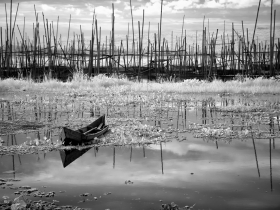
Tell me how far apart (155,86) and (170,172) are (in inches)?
494

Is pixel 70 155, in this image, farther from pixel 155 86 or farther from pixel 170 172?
pixel 155 86

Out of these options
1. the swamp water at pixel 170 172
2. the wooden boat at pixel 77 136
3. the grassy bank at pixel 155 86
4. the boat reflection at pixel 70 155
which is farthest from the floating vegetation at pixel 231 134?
the grassy bank at pixel 155 86

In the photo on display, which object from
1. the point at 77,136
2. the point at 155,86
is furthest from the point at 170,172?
the point at 155,86

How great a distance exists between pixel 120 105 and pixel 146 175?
7.80 meters

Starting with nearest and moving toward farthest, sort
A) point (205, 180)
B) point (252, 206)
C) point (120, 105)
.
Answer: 1. point (252, 206)
2. point (205, 180)
3. point (120, 105)

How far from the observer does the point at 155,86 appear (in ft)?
59.5

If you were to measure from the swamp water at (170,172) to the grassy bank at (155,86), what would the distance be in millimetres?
8080

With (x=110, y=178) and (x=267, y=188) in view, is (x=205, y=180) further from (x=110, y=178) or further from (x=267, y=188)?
(x=110, y=178)

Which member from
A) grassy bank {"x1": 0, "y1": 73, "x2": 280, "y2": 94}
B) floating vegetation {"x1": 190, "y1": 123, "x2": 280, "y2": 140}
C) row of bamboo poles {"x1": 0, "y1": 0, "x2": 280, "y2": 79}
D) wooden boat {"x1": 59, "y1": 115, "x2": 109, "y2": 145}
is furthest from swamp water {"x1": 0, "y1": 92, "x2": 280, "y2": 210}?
row of bamboo poles {"x1": 0, "y1": 0, "x2": 280, "y2": 79}

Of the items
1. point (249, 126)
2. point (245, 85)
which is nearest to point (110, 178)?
point (249, 126)

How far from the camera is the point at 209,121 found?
1002 centimetres

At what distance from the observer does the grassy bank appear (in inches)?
688

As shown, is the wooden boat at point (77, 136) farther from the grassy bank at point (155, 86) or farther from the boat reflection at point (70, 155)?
the grassy bank at point (155, 86)

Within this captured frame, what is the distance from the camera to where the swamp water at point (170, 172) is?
181 inches
